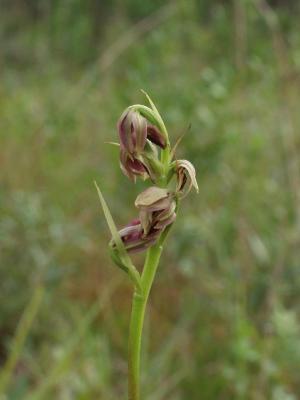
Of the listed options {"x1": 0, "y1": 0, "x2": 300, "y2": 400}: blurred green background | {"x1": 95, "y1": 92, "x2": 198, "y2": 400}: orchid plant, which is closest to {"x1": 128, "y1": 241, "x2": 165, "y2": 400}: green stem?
{"x1": 95, "y1": 92, "x2": 198, "y2": 400}: orchid plant

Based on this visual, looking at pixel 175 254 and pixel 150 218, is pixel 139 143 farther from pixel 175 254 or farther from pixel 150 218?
pixel 175 254

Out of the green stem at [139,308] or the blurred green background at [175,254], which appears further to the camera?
the blurred green background at [175,254]

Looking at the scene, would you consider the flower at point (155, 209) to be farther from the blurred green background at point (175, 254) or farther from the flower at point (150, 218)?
the blurred green background at point (175, 254)

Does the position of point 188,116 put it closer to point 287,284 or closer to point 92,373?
point 287,284

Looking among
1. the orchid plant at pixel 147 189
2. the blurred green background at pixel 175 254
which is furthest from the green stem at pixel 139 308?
the blurred green background at pixel 175 254

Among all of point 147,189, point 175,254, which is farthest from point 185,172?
point 175,254

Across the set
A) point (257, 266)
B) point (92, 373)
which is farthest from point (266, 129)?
point (92, 373)
